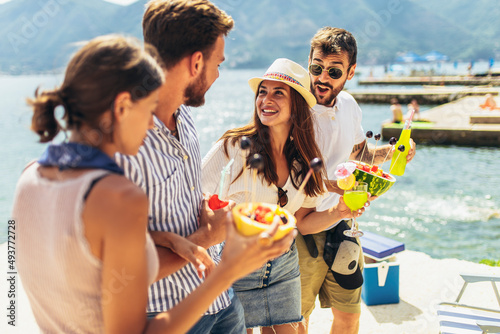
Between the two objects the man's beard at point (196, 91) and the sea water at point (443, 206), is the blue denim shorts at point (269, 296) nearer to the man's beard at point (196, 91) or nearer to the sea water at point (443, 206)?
the man's beard at point (196, 91)

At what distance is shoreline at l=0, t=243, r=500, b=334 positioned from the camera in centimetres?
425

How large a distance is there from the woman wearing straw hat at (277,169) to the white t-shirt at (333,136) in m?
0.33

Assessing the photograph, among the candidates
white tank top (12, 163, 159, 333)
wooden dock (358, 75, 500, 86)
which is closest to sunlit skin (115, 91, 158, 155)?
white tank top (12, 163, 159, 333)

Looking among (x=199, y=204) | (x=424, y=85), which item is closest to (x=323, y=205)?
(x=199, y=204)

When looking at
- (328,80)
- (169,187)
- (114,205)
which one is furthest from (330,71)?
(114,205)

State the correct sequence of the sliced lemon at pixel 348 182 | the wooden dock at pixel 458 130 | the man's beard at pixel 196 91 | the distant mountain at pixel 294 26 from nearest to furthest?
the man's beard at pixel 196 91 < the sliced lemon at pixel 348 182 < the wooden dock at pixel 458 130 < the distant mountain at pixel 294 26

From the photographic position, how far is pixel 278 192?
2.64m

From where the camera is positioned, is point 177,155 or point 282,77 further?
point 282,77

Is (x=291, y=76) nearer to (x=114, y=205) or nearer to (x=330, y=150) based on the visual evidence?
(x=330, y=150)

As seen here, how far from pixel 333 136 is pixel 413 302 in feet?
9.08

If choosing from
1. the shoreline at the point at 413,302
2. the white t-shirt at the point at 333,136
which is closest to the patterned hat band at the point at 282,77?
the white t-shirt at the point at 333,136

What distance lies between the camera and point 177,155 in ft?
5.85

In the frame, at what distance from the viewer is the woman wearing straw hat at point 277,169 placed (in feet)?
8.35

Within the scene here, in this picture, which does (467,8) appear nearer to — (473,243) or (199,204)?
(473,243)
